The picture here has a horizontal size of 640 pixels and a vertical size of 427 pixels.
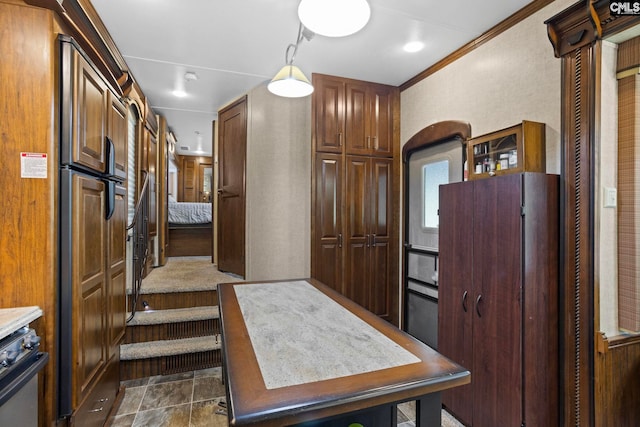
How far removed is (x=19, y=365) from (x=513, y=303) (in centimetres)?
250

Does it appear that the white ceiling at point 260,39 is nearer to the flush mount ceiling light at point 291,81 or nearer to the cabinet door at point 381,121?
the cabinet door at point 381,121

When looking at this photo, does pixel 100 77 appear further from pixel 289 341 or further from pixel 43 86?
pixel 289 341

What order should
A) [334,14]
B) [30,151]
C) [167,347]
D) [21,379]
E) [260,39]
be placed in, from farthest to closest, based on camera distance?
[167,347] < [260,39] < [30,151] < [334,14] < [21,379]

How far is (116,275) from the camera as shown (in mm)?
2391

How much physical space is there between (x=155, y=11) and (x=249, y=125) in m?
1.64

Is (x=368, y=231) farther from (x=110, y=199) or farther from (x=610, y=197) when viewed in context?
(x=110, y=199)

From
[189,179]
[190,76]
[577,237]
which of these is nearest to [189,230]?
[190,76]

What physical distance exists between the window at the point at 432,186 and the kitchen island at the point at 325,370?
1962mm

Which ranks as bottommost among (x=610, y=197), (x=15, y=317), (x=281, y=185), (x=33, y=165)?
(x=15, y=317)

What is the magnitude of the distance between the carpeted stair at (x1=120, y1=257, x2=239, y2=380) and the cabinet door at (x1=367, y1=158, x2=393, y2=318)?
1.81 meters

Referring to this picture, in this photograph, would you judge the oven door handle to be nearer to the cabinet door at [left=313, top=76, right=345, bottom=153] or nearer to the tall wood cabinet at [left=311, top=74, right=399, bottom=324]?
the tall wood cabinet at [left=311, top=74, right=399, bottom=324]

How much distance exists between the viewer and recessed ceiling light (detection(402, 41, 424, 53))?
280cm

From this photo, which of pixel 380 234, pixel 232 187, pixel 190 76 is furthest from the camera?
pixel 232 187

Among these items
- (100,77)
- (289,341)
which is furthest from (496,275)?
(100,77)
